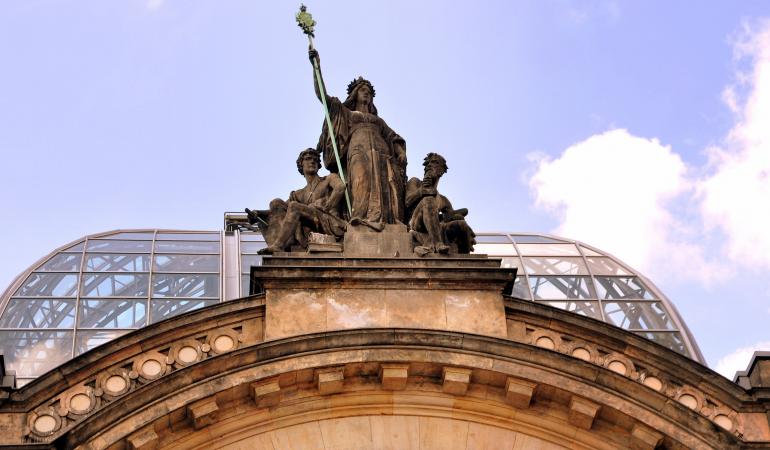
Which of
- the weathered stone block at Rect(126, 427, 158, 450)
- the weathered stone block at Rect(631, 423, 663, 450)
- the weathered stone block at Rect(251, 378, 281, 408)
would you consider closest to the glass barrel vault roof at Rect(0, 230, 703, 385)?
the weathered stone block at Rect(251, 378, 281, 408)

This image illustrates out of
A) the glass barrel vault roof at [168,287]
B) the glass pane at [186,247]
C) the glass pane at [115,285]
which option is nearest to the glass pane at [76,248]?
the glass barrel vault roof at [168,287]

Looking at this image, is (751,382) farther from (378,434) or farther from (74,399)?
(74,399)

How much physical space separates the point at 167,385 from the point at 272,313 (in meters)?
1.88

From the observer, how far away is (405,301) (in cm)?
2139

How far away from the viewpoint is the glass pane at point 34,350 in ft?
86.0

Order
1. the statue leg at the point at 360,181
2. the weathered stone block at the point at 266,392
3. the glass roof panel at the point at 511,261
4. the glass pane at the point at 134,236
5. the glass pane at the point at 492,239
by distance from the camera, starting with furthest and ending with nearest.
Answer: the glass pane at the point at 492,239, the glass pane at the point at 134,236, the glass roof panel at the point at 511,261, the statue leg at the point at 360,181, the weathered stone block at the point at 266,392

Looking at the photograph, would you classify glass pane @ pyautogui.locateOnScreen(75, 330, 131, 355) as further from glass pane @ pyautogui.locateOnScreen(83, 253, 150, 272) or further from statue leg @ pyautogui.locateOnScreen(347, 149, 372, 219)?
statue leg @ pyautogui.locateOnScreen(347, 149, 372, 219)

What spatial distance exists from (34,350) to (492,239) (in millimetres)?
10059

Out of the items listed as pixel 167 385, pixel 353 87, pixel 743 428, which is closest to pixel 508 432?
pixel 743 428

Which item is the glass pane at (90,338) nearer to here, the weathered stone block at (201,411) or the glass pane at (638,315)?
the weathered stone block at (201,411)

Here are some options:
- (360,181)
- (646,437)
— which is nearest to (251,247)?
(360,181)

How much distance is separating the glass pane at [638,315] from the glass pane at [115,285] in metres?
8.57

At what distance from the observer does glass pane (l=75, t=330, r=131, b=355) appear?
2700cm

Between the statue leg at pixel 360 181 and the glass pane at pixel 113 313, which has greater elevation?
the glass pane at pixel 113 313
